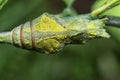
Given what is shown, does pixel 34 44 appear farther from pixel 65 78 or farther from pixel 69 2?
pixel 65 78

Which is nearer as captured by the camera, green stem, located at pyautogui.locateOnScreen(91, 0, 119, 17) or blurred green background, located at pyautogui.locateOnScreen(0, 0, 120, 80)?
green stem, located at pyautogui.locateOnScreen(91, 0, 119, 17)

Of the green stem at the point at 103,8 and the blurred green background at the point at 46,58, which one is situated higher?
the green stem at the point at 103,8

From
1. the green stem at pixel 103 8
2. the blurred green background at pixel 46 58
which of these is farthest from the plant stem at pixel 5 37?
the blurred green background at pixel 46 58

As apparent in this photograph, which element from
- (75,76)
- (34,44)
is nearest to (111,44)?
(75,76)

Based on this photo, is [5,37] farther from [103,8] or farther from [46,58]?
[46,58]

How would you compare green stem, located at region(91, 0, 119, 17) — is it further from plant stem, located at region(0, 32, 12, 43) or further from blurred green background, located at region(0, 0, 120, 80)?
blurred green background, located at region(0, 0, 120, 80)

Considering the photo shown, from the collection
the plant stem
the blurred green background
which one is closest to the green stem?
the plant stem

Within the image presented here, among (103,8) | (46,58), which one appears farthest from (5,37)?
(46,58)

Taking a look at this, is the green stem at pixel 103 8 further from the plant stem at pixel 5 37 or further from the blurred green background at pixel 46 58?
the blurred green background at pixel 46 58
